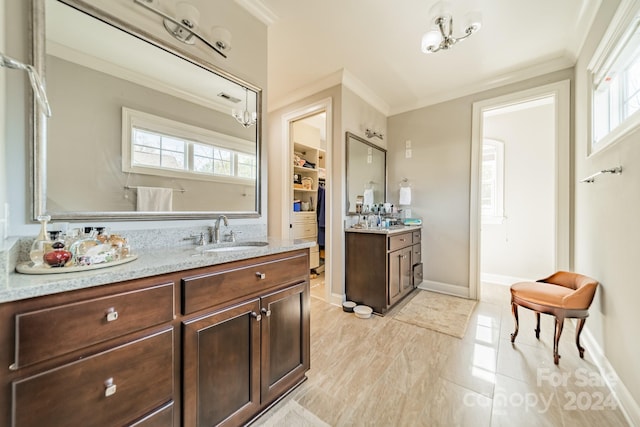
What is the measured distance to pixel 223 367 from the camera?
1.07m

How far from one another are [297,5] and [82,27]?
1.37 m

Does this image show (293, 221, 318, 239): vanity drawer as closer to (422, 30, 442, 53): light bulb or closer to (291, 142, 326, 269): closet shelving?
(291, 142, 326, 269): closet shelving

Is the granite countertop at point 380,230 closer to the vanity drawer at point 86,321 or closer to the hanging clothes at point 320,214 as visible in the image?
the hanging clothes at point 320,214

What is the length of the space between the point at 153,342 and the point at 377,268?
208 cm

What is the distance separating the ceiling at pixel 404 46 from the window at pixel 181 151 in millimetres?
1082

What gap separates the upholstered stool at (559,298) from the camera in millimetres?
1608

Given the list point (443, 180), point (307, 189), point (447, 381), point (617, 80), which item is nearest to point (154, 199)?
point (447, 381)

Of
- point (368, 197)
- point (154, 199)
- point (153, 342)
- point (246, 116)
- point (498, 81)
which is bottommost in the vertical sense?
point (153, 342)

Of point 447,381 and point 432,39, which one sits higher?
point 432,39

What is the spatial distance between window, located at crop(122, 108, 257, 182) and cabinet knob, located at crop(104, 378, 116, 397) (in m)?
0.99

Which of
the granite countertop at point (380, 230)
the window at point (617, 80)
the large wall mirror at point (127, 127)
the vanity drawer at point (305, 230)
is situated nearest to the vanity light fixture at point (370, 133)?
the granite countertop at point (380, 230)

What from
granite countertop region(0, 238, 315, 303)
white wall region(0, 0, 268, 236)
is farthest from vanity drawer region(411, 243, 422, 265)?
granite countertop region(0, 238, 315, 303)

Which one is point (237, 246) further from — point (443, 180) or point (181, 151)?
point (443, 180)

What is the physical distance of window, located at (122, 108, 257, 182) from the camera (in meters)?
1.28
